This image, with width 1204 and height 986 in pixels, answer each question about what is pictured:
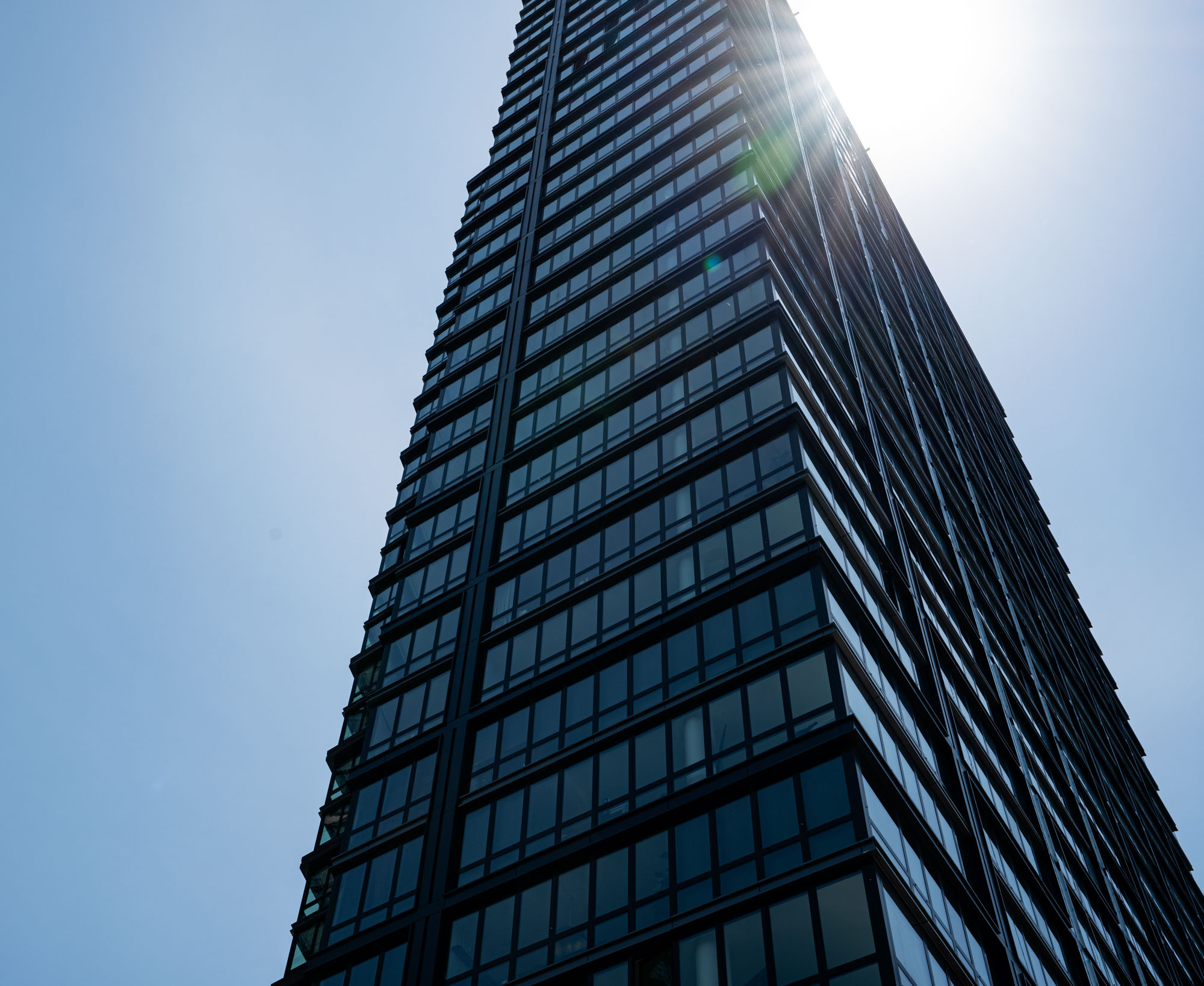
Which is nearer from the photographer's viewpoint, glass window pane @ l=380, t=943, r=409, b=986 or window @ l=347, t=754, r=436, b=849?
glass window pane @ l=380, t=943, r=409, b=986

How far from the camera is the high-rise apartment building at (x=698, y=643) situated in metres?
29.5

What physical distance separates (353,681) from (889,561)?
19712 mm

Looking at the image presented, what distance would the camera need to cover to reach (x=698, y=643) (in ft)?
114

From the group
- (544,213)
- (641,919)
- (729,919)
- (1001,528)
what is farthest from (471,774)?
(1001,528)

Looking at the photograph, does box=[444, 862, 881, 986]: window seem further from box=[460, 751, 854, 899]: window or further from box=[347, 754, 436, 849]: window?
box=[347, 754, 436, 849]: window

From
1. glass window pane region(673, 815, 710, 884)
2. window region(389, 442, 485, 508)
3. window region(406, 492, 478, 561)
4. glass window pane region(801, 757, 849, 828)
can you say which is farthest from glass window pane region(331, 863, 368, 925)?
window region(389, 442, 485, 508)

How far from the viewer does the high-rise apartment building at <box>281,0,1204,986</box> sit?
29.5m

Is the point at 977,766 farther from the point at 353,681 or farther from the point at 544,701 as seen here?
the point at 353,681

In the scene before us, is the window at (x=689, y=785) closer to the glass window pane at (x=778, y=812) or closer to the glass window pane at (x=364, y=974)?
the glass window pane at (x=778, y=812)

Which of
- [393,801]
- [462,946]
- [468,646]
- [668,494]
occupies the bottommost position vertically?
[462,946]

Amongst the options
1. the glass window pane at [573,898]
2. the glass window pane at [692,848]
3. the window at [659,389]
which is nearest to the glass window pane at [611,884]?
the glass window pane at [573,898]

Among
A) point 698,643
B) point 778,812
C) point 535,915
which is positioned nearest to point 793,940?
point 778,812

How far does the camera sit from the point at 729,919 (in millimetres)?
27359

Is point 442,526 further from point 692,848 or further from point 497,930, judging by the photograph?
point 692,848
